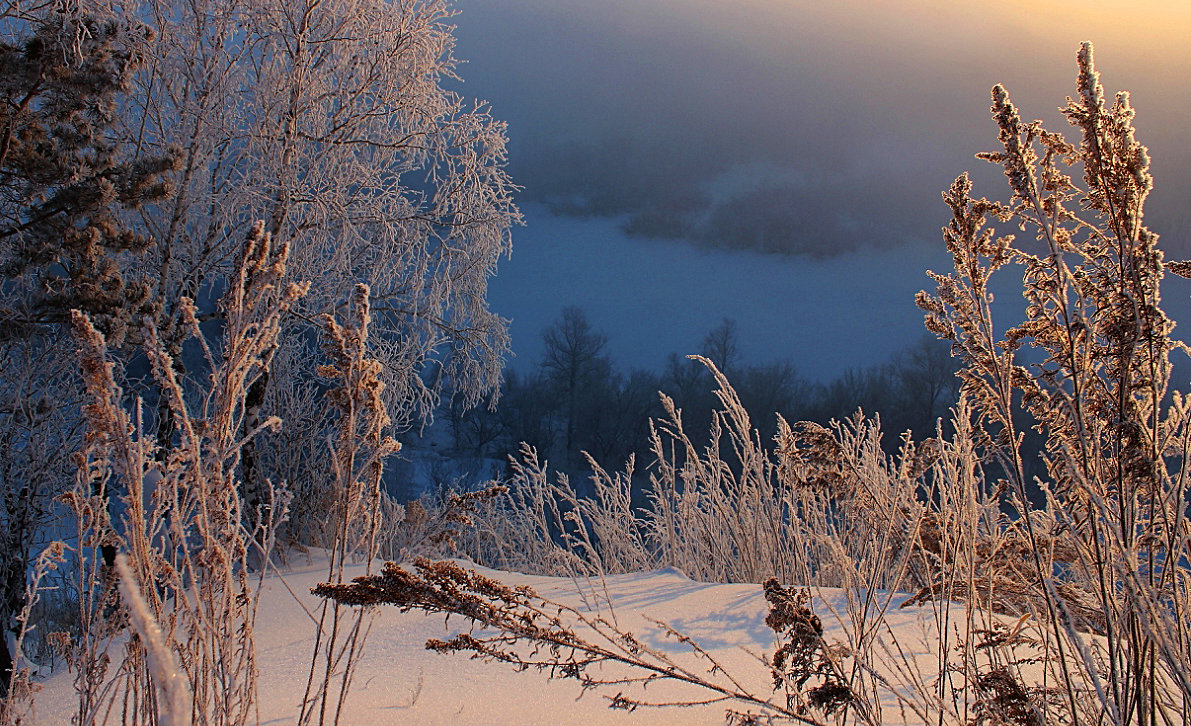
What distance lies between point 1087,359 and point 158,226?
7.90 meters

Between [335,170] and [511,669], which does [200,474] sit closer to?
[511,669]

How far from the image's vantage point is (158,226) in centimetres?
705

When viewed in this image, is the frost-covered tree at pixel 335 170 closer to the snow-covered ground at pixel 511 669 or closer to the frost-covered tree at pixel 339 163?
the frost-covered tree at pixel 339 163

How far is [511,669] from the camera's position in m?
2.24

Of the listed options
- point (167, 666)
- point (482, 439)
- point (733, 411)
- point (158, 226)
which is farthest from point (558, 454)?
point (167, 666)

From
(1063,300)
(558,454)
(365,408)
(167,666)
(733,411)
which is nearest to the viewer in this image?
(167,666)

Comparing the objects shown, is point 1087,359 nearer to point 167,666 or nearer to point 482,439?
point 167,666

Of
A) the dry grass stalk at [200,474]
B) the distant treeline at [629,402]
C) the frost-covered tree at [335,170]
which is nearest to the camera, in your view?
the dry grass stalk at [200,474]

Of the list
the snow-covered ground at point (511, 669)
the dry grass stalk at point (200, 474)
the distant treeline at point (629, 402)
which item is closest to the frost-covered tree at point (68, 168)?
the snow-covered ground at point (511, 669)

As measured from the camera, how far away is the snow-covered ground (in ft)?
6.15

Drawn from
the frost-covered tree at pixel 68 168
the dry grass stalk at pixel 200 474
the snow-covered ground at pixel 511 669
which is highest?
the frost-covered tree at pixel 68 168

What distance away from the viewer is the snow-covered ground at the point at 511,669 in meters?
1.87

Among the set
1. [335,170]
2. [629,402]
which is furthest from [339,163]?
[629,402]

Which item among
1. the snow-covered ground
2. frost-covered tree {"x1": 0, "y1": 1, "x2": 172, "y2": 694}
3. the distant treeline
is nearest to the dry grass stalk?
the snow-covered ground
